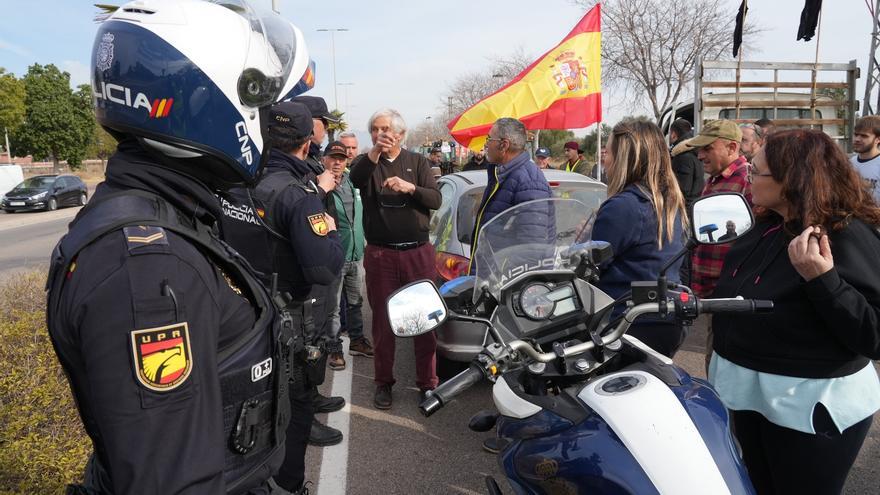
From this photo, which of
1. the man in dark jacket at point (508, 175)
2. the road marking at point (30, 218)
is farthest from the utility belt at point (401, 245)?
the road marking at point (30, 218)

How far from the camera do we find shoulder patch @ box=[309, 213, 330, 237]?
9.01 feet

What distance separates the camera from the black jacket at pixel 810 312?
1811mm

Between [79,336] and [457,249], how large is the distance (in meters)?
3.41

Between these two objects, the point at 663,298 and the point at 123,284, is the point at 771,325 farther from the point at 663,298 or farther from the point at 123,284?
the point at 123,284

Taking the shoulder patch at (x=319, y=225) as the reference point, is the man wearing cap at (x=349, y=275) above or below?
below

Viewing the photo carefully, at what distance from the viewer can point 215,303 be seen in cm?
108

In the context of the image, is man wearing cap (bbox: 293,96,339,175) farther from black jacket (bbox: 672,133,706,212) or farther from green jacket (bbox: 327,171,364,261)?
black jacket (bbox: 672,133,706,212)

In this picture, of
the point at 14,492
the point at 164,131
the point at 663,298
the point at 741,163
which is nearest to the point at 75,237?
the point at 164,131

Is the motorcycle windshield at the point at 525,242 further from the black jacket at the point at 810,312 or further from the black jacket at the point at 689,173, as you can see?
the black jacket at the point at 689,173

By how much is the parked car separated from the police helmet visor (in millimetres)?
2378

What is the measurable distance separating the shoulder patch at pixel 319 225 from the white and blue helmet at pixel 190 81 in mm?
1360

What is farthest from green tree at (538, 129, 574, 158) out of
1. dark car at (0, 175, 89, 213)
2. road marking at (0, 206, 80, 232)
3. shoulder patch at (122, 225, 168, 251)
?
shoulder patch at (122, 225, 168, 251)

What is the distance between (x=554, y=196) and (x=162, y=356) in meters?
3.75

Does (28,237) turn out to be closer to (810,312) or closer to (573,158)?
(573,158)
